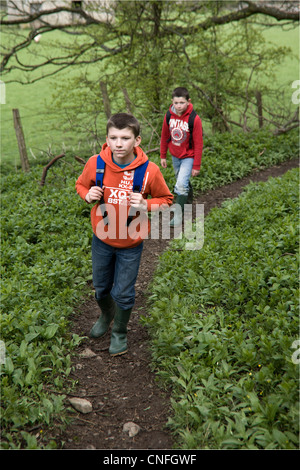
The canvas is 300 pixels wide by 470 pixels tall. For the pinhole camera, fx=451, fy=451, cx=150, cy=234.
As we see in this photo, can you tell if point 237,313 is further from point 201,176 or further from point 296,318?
point 201,176

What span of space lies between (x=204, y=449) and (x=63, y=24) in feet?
42.1

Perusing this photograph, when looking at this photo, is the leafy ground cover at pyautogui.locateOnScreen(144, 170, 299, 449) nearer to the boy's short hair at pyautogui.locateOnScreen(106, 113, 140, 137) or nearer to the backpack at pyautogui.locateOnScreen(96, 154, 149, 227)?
the backpack at pyautogui.locateOnScreen(96, 154, 149, 227)

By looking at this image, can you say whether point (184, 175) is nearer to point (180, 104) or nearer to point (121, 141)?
point (180, 104)

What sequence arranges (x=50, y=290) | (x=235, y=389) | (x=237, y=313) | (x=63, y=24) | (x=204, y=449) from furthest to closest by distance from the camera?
1. (x=63, y=24)
2. (x=50, y=290)
3. (x=237, y=313)
4. (x=235, y=389)
5. (x=204, y=449)

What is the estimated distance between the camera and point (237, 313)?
4113mm

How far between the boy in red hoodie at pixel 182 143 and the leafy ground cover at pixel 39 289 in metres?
1.34

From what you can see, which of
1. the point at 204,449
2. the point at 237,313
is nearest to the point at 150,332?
the point at 237,313

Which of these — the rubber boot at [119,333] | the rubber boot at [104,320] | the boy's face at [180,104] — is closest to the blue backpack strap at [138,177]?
the rubber boot at [119,333]

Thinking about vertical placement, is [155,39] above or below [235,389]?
above

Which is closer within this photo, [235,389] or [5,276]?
[235,389]

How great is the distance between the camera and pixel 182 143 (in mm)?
6516

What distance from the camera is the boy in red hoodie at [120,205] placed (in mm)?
3406

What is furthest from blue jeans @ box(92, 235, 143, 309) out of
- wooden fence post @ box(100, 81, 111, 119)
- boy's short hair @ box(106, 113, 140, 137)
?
wooden fence post @ box(100, 81, 111, 119)

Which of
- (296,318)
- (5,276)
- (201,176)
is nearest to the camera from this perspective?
(296,318)
